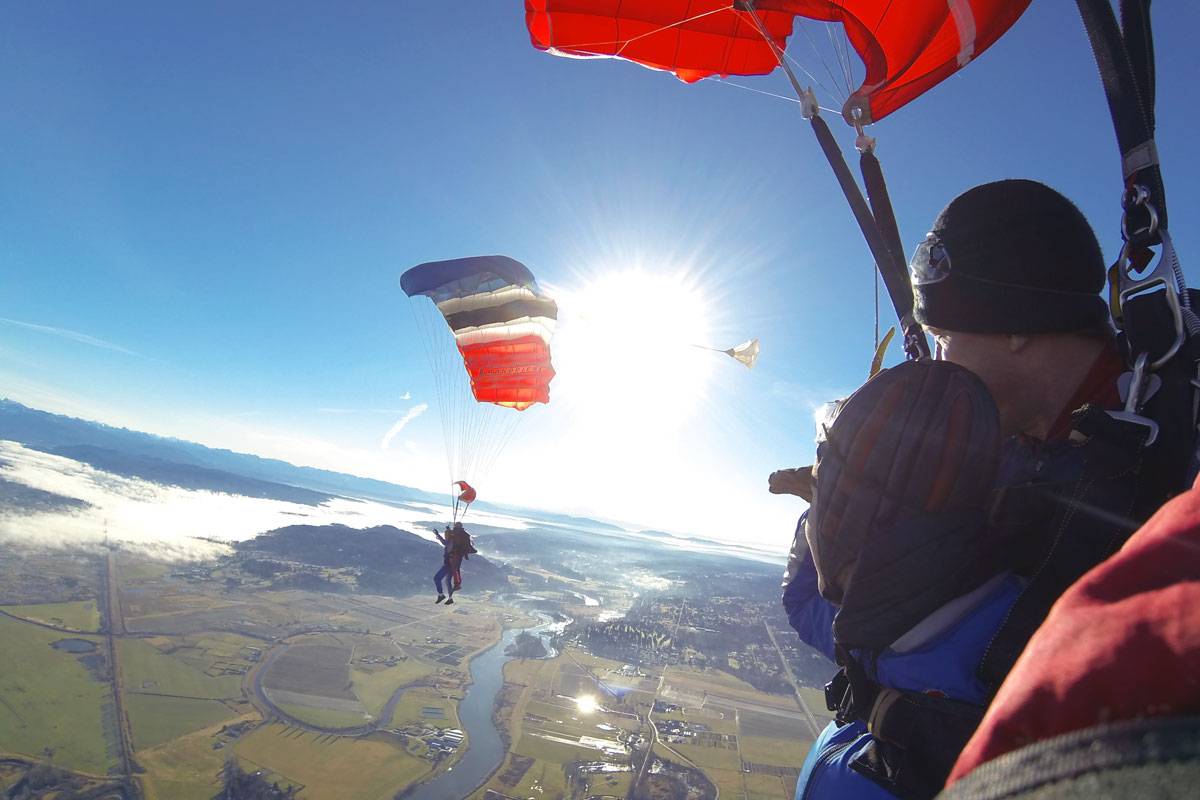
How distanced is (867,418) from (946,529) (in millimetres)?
304

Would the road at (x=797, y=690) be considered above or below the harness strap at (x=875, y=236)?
below

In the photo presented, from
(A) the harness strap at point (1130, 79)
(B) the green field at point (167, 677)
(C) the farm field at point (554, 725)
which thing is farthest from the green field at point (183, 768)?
(A) the harness strap at point (1130, 79)

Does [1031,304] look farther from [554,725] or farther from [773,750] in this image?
[773,750]

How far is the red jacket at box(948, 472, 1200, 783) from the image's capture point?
0.41 meters

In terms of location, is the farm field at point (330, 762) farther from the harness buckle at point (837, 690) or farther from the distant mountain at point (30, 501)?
the distant mountain at point (30, 501)

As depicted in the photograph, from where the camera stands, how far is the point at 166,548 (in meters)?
97.6

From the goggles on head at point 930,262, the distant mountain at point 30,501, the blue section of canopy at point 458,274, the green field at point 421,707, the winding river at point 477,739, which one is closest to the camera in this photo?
the goggles on head at point 930,262

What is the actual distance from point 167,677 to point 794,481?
55.9 meters

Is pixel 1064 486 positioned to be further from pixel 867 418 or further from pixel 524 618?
pixel 524 618

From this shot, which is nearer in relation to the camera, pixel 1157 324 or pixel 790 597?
pixel 1157 324

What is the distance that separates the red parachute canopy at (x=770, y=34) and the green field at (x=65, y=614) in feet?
225

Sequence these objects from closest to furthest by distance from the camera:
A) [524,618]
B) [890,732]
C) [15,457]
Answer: [890,732] < [524,618] < [15,457]

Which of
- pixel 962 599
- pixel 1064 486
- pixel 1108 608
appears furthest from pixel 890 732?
pixel 1108 608

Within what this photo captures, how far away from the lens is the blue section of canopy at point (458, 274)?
10.5 metres
